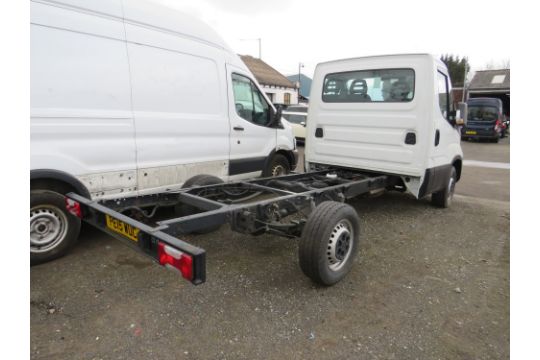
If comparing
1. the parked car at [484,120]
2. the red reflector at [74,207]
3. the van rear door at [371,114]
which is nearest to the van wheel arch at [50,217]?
the red reflector at [74,207]

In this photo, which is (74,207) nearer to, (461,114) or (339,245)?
(339,245)

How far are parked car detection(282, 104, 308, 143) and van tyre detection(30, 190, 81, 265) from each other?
10.8 meters

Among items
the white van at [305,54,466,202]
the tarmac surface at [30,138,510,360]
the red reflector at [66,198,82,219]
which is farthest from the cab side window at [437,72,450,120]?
the red reflector at [66,198,82,219]

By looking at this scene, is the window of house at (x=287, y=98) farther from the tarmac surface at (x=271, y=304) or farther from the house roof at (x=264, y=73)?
the tarmac surface at (x=271, y=304)

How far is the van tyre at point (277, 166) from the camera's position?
5991mm

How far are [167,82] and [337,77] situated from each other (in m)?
2.57

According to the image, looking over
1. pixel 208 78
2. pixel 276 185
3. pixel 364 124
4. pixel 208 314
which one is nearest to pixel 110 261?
pixel 208 314

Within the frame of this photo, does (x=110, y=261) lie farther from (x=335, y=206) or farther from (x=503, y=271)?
(x=503, y=271)

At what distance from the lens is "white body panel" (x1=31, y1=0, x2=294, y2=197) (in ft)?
10.9

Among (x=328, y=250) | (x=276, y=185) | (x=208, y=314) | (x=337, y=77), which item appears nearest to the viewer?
(x=208, y=314)

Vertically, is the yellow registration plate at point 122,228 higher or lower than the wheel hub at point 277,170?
lower

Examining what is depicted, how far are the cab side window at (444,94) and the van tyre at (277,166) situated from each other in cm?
269

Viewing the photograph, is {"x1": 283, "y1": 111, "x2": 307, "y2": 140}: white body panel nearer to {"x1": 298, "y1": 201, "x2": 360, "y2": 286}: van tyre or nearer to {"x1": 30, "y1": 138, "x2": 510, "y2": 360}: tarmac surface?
{"x1": 30, "y1": 138, "x2": 510, "y2": 360}: tarmac surface

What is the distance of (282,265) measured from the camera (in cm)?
360
